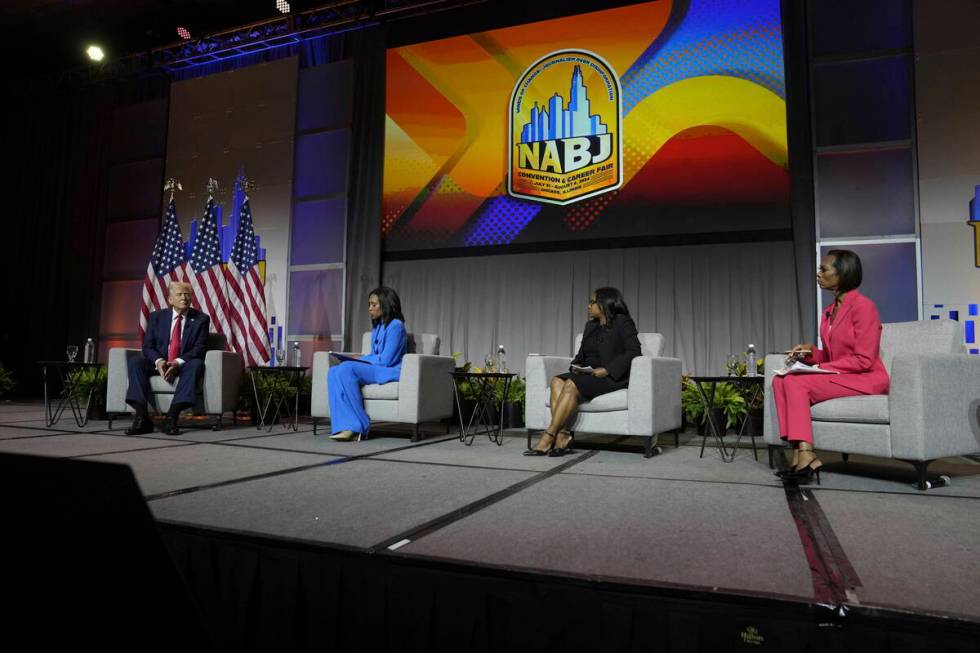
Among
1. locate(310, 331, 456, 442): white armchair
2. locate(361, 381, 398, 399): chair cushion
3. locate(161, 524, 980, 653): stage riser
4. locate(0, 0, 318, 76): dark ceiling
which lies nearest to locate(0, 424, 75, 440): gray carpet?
locate(310, 331, 456, 442): white armchair

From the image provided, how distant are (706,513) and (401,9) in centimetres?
669

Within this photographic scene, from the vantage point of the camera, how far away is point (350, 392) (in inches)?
181

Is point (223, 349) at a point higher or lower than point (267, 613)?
higher

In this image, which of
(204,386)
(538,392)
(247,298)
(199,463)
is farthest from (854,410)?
(247,298)

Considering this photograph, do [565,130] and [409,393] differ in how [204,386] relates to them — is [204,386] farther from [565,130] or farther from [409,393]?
[565,130]

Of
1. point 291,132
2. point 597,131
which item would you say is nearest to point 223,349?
point 291,132

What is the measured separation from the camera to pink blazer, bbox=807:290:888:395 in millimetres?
3053

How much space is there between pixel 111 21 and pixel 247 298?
170 inches

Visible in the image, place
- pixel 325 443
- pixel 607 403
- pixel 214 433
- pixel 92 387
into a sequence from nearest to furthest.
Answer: pixel 607 403
pixel 325 443
pixel 214 433
pixel 92 387

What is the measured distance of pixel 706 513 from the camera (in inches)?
88.1

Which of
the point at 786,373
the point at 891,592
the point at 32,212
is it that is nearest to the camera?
the point at 891,592

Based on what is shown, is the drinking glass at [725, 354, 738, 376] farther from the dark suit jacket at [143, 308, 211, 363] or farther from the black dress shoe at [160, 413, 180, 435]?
the black dress shoe at [160, 413, 180, 435]

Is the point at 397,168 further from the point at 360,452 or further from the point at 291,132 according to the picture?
the point at 360,452

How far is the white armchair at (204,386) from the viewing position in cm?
513
